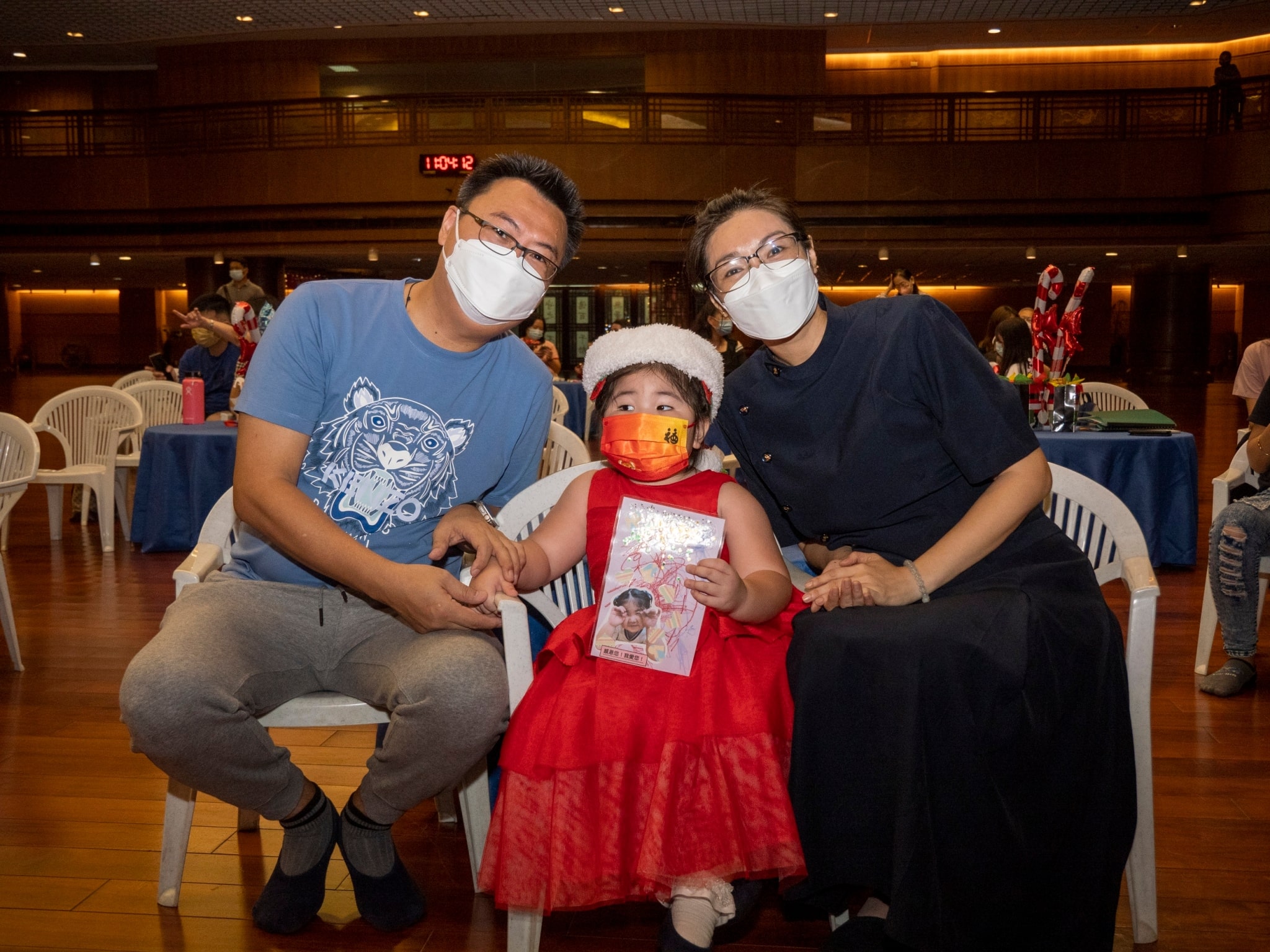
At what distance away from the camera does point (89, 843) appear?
226 centimetres

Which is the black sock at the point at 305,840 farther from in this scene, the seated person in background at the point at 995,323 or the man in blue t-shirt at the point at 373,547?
the seated person in background at the point at 995,323

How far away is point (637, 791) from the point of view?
1670 mm

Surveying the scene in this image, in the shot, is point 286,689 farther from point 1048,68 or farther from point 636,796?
point 1048,68

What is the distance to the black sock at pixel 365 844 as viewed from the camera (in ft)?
6.17

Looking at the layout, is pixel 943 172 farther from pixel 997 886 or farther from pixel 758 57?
pixel 997 886

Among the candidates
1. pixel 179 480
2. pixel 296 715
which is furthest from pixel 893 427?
pixel 179 480

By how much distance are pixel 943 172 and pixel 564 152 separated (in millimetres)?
5323

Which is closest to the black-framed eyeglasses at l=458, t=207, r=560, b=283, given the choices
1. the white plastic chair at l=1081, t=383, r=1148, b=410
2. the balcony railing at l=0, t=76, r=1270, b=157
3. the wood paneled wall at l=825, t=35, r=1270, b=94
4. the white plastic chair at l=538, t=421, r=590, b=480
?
the white plastic chair at l=538, t=421, r=590, b=480

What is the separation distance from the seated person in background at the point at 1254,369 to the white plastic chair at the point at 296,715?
5085 mm

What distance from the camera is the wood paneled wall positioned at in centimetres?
1808

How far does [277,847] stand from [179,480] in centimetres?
362

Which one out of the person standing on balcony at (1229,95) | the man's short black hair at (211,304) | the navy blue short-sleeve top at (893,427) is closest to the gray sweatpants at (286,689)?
the navy blue short-sleeve top at (893,427)

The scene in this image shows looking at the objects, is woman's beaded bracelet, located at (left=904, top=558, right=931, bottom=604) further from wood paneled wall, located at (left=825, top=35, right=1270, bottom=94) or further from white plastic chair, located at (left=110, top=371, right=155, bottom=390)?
wood paneled wall, located at (left=825, top=35, right=1270, bottom=94)

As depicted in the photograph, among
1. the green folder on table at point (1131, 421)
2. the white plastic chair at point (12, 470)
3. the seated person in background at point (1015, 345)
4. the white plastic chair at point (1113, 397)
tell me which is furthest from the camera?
the white plastic chair at point (1113, 397)
